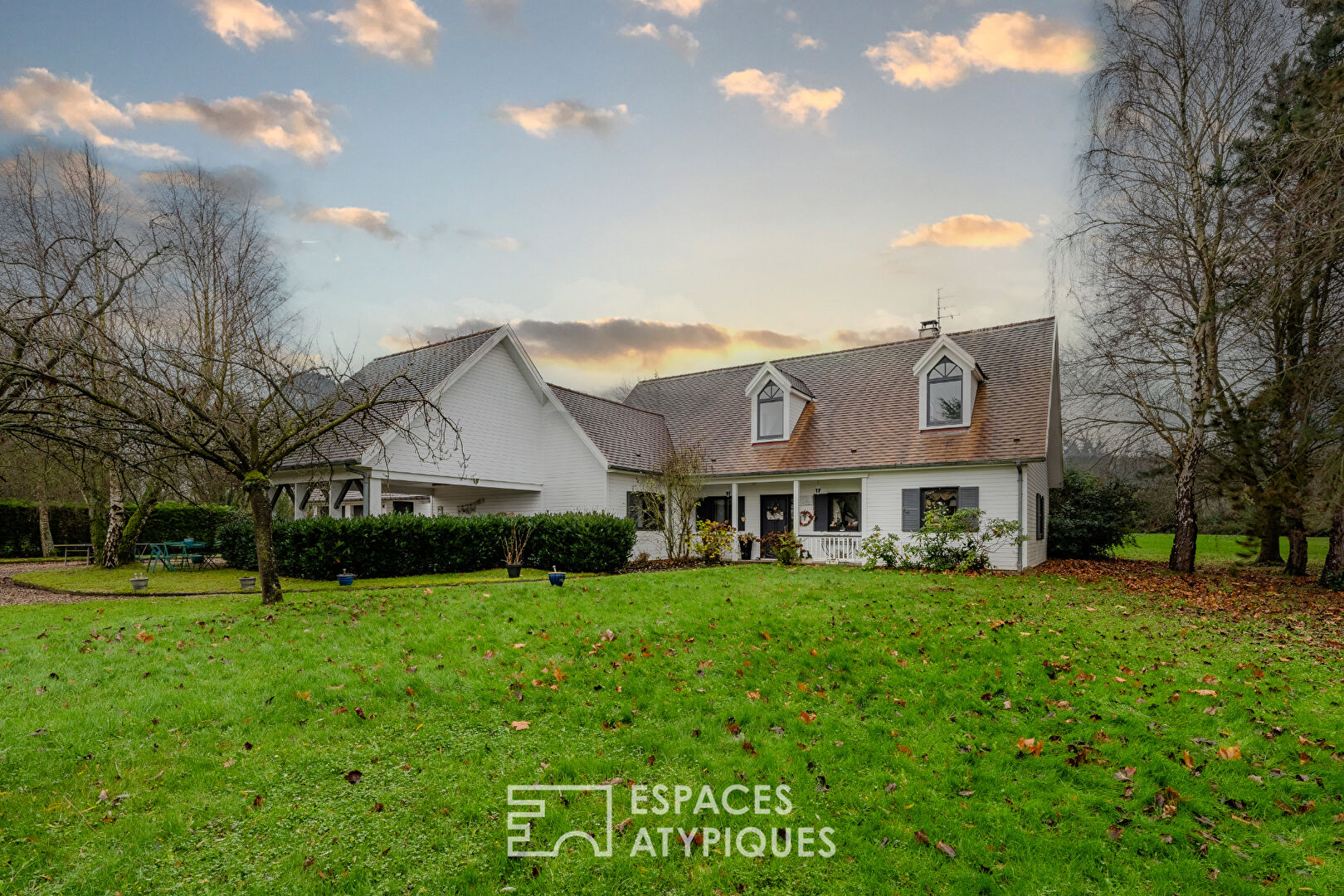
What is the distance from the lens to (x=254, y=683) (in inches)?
239

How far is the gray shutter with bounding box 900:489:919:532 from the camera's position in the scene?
17.6 meters

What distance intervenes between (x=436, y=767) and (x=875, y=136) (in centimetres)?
1475

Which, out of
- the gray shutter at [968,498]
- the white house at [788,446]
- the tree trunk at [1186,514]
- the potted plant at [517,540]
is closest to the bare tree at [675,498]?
the white house at [788,446]

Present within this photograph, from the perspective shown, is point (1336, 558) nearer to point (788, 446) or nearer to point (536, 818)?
point (788, 446)

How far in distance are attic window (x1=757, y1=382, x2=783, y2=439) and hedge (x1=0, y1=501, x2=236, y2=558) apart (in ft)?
61.9

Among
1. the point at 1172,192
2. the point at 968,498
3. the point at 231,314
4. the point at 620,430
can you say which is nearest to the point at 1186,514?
the point at 968,498

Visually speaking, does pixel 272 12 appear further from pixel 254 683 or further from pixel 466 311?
pixel 466 311

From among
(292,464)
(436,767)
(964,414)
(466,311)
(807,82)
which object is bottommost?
(436,767)

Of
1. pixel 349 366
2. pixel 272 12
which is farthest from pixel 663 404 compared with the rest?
pixel 272 12

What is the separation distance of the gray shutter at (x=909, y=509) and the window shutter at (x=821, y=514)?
258 centimetres

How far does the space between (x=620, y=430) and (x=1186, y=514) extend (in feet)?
52.7

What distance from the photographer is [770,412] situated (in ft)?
69.7

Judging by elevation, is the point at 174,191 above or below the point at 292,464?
above
